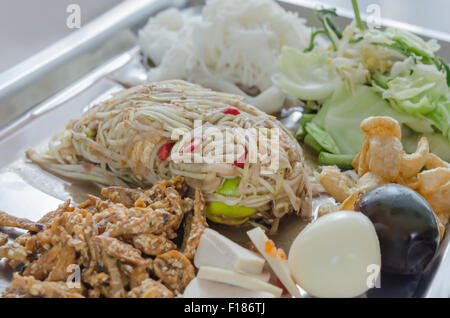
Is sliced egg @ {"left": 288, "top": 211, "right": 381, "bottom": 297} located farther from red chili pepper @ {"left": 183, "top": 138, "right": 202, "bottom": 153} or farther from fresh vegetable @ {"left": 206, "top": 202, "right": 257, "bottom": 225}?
red chili pepper @ {"left": 183, "top": 138, "right": 202, "bottom": 153}

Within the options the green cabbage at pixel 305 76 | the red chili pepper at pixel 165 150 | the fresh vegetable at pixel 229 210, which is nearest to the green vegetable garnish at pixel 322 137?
the green cabbage at pixel 305 76

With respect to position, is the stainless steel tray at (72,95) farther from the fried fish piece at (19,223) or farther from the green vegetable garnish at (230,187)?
the green vegetable garnish at (230,187)

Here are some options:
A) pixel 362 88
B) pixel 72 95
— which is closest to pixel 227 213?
pixel 362 88

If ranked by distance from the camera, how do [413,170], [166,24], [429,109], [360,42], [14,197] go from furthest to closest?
[166,24] → [360,42] → [429,109] → [14,197] → [413,170]

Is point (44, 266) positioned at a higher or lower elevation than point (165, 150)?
lower

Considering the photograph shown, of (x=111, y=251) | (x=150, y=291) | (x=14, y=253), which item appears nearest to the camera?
(x=150, y=291)

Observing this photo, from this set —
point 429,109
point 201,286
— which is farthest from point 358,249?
point 429,109

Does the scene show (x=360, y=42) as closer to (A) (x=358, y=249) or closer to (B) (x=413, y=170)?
(B) (x=413, y=170)

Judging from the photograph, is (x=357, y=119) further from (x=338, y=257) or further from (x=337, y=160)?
(x=338, y=257)
